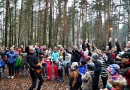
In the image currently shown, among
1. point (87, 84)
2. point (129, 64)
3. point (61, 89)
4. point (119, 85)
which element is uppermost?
point (129, 64)

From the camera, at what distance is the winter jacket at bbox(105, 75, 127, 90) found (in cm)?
232

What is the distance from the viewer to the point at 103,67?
462 cm

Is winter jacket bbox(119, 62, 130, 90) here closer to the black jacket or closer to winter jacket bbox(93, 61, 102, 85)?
winter jacket bbox(93, 61, 102, 85)

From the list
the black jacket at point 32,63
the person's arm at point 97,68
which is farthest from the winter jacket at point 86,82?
the black jacket at point 32,63

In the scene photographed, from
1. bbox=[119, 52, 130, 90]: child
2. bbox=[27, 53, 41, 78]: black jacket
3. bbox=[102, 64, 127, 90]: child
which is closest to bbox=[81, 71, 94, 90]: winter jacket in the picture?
bbox=[102, 64, 127, 90]: child

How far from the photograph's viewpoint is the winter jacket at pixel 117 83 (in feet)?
7.61

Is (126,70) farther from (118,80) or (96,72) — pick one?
(96,72)

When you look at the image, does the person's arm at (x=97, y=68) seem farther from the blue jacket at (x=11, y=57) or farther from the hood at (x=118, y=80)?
the blue jacket at (x=11, y=57)

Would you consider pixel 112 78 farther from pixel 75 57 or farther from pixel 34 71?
pixel 75 57

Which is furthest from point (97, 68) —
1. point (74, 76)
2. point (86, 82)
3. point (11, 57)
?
point (11, 57)

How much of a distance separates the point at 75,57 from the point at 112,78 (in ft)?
15.7

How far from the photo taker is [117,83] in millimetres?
2361

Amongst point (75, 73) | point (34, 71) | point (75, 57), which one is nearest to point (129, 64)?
point (75, 73)

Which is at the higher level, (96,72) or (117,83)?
(117,83)
